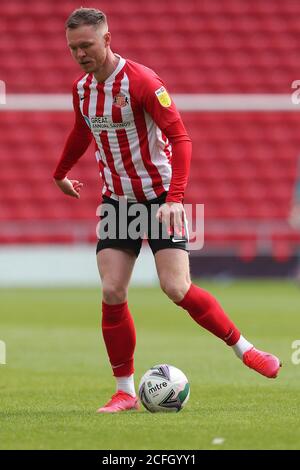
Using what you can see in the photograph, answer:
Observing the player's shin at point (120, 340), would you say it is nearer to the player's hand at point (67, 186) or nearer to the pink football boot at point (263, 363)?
the pink football boot at point (263, 363)

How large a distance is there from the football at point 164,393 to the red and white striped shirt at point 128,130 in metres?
0.89

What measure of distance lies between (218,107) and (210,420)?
8.36 meters

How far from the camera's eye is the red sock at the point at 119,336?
5.43 metres

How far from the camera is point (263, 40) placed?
18328mm

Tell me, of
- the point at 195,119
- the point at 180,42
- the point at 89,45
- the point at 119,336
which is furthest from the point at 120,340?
the point at 180,42

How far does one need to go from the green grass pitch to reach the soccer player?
0.32 m

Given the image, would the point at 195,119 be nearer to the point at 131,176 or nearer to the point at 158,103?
the point at 131,176

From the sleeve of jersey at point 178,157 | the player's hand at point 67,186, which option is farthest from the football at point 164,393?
the player's hand at point 67,186

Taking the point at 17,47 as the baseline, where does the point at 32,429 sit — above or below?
below

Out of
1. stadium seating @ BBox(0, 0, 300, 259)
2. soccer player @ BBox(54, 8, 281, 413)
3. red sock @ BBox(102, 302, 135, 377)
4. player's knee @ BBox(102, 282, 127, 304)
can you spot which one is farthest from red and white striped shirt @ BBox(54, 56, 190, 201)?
stadium seating @ BBox(0, 0, 300, 259)

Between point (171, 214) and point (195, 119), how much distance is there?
1267 centimetres

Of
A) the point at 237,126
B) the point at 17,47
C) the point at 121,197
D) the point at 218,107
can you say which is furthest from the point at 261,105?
the point at 121,197
